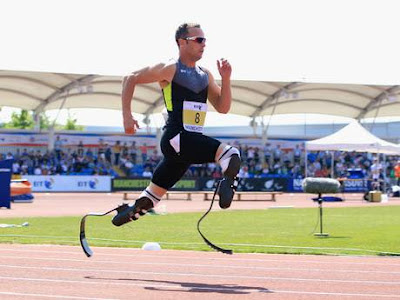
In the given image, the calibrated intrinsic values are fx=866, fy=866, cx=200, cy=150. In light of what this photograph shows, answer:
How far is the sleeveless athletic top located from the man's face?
0.47 feet

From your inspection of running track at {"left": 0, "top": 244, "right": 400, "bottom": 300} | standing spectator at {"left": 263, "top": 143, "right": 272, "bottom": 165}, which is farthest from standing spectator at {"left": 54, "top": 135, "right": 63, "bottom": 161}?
running track at {"left": 0, "top": 244, "right": 400, "bottom": 300}

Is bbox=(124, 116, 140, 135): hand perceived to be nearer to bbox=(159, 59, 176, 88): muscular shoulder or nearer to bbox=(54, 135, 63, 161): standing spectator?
bbox=(159, 59, 176, 88): muscular shoulder

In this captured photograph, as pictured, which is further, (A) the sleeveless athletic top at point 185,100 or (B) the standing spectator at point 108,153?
(B) the standing spectator at point 108,153

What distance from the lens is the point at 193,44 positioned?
8.77 metres

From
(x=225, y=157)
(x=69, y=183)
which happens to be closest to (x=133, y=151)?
(x=69, y=183)

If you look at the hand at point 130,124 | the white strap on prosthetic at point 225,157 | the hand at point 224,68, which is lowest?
the white strap on prosthetic at point 225,157

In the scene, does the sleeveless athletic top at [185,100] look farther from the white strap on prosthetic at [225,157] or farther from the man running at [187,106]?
the white strap on prosthetic at [225,157]

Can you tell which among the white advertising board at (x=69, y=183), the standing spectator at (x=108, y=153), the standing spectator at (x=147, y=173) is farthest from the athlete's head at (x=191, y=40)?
the standing spectator at (x=108, y=153)

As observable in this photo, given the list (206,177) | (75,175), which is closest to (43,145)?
(75,175)

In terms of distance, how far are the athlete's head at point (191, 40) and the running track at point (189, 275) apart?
7.51ft

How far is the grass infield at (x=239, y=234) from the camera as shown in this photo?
1355 centimetres

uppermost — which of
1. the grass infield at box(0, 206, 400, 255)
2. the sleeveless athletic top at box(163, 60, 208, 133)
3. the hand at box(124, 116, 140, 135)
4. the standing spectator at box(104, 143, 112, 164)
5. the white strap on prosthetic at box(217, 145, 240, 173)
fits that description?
the sleeveless athletic top at box(163, 60, 208, 133)

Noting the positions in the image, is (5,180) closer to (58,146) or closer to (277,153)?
(58,146)

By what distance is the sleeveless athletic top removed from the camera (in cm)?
867
